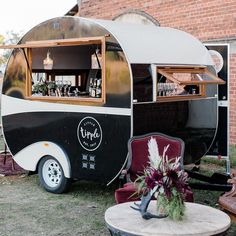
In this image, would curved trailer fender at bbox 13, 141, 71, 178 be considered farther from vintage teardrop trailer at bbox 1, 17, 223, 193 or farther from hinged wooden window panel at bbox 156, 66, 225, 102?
hinged wooden window panel at bbox 156, 66, 225, 102

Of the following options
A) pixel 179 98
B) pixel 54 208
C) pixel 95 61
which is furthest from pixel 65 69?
pixel 54 208

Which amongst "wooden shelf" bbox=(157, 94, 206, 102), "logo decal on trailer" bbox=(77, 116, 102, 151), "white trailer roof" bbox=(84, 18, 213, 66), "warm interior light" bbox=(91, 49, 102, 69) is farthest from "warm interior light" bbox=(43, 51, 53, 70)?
"wooden shelf" bbox=(157, 94, 206, 102)

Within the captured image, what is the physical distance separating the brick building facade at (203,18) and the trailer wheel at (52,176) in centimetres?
481

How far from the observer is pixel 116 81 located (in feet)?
20.0

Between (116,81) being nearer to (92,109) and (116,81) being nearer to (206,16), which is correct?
(92,109)

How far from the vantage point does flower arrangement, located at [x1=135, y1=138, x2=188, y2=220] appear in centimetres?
379

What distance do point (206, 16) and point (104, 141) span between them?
5.74m

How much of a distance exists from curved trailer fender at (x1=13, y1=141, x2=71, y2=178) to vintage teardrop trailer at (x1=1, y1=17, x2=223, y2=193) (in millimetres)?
14

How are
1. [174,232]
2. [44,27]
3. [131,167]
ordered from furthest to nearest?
1. [44,27]
2. [131,167]
3. [174,232]

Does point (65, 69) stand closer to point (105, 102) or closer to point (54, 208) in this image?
point (105, 102)

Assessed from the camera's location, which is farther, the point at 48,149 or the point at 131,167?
the point at 48,149

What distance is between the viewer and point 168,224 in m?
3.85

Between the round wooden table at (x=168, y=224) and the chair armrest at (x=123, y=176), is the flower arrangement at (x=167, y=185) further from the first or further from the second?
the chair armrest at (x=123, y=176)

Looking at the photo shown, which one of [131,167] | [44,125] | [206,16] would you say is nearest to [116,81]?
[131,167]
